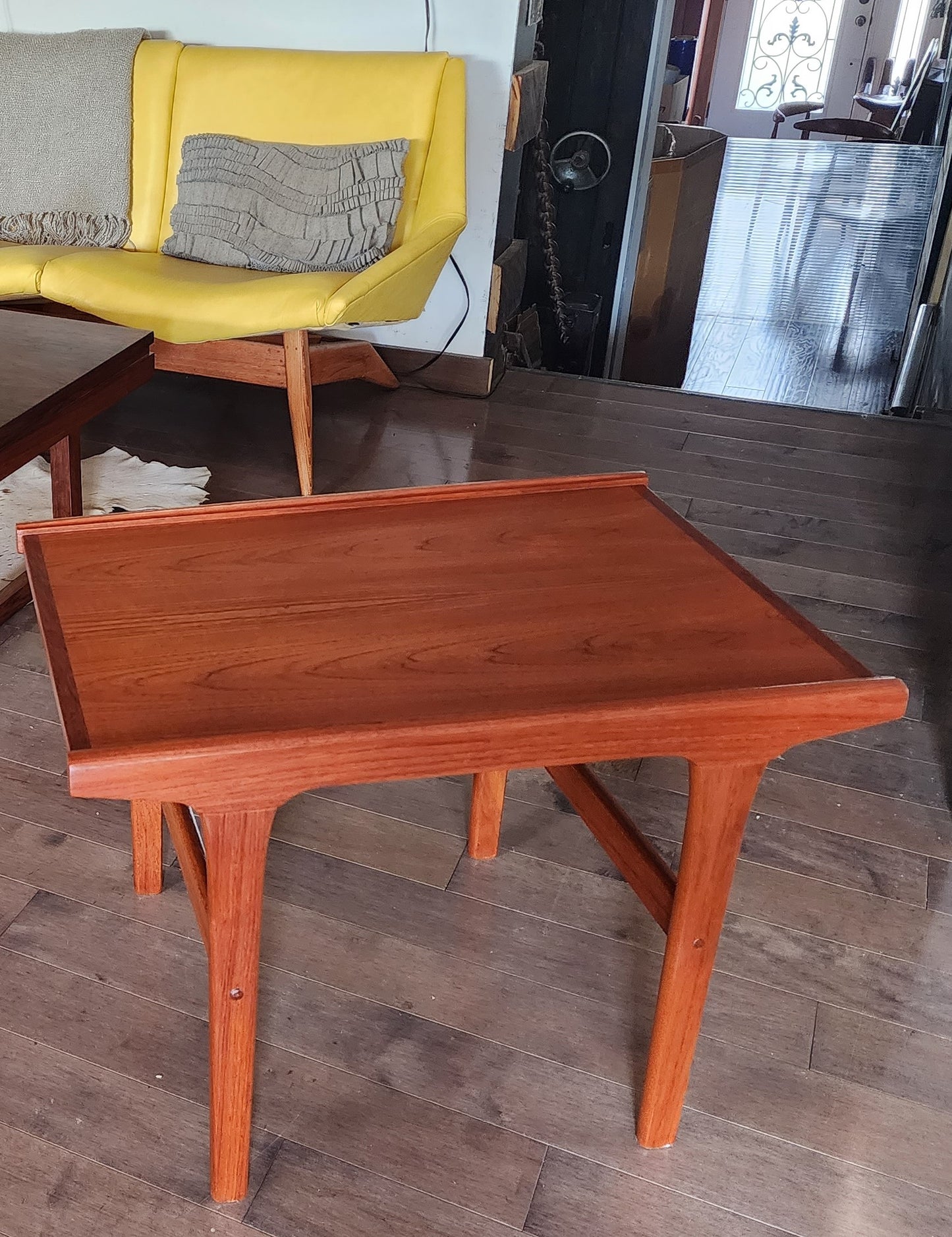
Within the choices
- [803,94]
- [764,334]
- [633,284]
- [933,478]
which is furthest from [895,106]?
[933,478]

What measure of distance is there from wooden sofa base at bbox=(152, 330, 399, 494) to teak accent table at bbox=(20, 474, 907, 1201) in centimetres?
126

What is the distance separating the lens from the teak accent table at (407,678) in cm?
80

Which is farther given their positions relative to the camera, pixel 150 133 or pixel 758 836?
pixel 150 133

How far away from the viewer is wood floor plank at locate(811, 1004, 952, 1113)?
1.19 meters

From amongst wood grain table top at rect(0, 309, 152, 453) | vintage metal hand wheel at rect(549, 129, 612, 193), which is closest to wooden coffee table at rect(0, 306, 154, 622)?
wood grain table top at rect(0, 309, 152, 453)

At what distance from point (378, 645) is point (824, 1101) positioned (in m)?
0.72

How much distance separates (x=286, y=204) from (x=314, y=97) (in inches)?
11.8

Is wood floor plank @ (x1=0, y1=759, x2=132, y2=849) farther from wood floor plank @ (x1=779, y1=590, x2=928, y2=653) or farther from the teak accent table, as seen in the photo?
wood floor plank @ (x1=779, y1=590, x2=928, y2=653)

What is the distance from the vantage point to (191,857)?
1068 mm

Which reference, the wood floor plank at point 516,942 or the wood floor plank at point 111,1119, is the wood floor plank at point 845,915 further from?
the wood floor plank at point 111,1119

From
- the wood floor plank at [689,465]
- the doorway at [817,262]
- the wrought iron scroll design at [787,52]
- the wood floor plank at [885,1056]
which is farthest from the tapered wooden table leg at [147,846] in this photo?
the wrought iron scroll design at [787,52]

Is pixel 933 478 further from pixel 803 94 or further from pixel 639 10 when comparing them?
pixel 803 94

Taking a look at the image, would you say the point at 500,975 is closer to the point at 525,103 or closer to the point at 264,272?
the point at 264,272

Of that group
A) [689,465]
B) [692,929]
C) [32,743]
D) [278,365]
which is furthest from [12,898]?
[689,465]
